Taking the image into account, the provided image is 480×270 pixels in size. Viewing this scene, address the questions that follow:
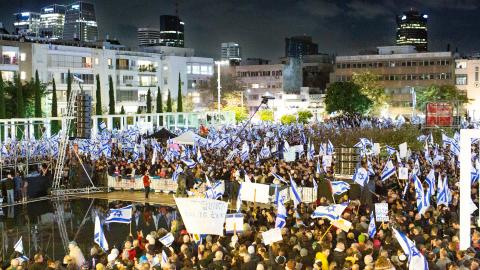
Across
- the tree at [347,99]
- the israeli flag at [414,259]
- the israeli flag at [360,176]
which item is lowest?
the israeli flag at [414,259]

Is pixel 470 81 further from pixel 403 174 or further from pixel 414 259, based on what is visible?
pixel 414 259

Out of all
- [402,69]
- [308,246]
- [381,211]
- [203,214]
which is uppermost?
[402,69]

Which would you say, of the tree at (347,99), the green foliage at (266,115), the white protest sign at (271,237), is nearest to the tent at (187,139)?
the white protest sign at (271,237)

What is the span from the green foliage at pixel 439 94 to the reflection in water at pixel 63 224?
253 ft

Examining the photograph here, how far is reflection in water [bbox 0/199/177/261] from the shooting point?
20.0 meters

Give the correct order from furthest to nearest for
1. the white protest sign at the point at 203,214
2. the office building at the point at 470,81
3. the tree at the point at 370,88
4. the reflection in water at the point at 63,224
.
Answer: the office building at the point at 470,81 < the tree at the point at 370,88 < the reflection in water at the point at 63,224 < the white protest sign at the point at 203,214

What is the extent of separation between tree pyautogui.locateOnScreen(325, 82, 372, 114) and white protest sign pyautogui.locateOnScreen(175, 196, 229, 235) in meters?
81.7

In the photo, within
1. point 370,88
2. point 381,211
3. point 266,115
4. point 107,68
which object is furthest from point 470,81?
point 381,211

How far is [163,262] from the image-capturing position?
42.4 ft

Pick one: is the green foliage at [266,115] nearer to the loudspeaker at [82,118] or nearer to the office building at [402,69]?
the office building at [402,69]

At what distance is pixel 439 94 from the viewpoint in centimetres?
9900

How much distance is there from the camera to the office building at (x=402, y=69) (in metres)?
109

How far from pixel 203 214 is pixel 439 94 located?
90.6 meters

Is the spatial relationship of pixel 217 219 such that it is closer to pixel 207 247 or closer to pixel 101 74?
pixel 207 247
